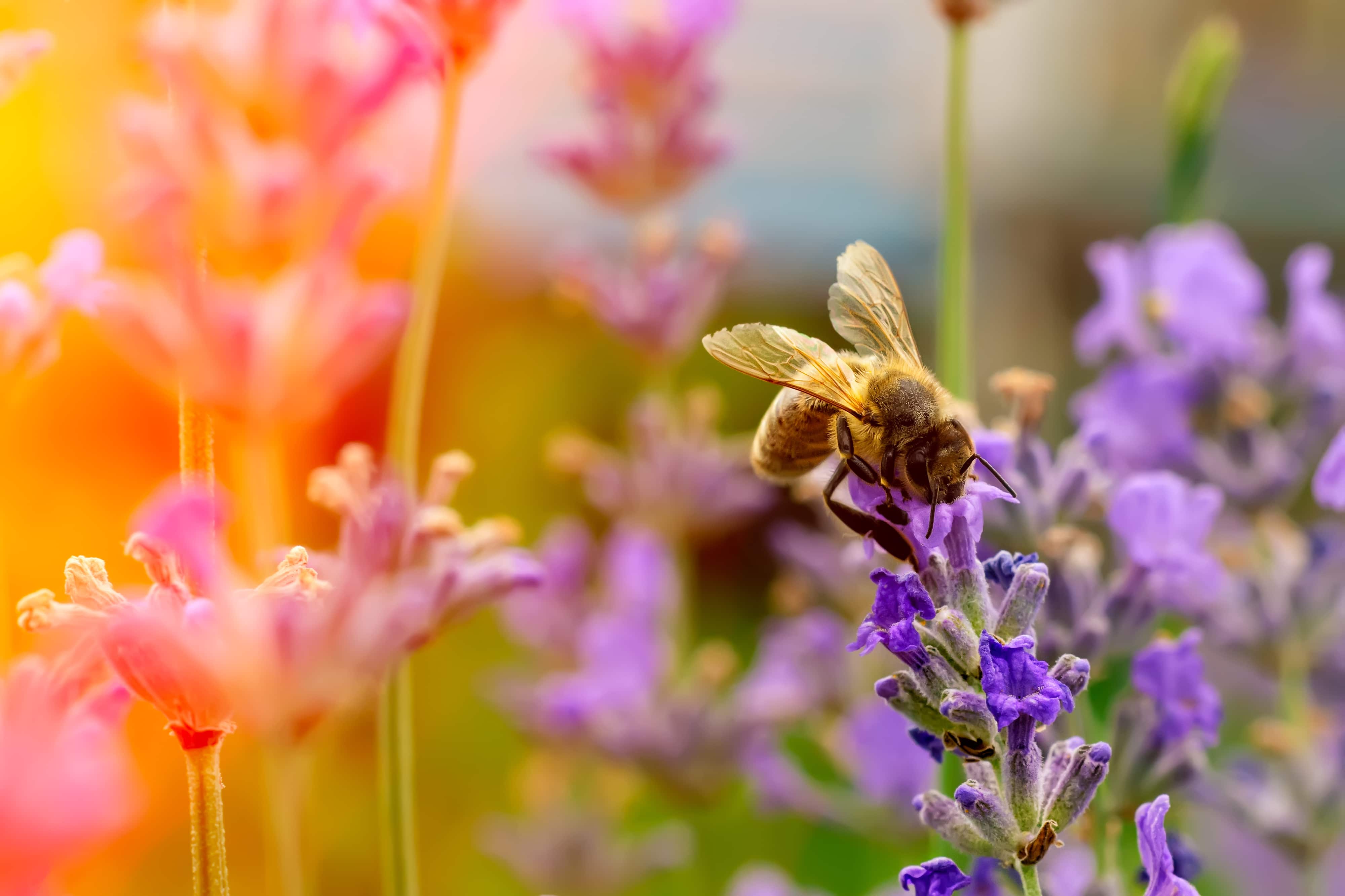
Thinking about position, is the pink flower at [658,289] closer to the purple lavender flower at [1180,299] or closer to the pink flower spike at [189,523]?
the purple lavender flower at [1180,299]

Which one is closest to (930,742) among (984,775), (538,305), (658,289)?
(984,775)

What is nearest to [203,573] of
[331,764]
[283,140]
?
[283,140]

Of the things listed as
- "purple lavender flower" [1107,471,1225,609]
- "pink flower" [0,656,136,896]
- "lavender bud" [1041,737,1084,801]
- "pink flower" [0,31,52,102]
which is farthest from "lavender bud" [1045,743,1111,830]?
"pink flower" [0,31,52,102]

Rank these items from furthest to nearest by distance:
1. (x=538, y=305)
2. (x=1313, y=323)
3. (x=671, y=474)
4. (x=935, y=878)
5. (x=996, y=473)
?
1. (x=538, y=305)
2. (x=671, y=474)
3. (x=1313, y=323)
4. (x=996, y=473)
5. (x=935, y=878)

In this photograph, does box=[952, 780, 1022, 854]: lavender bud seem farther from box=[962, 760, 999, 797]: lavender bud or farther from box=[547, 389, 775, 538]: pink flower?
box=[547, 389, 775, 538]: pink flower

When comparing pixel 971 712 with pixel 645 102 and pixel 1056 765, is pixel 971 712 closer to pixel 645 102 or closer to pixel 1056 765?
pixel 1056 765

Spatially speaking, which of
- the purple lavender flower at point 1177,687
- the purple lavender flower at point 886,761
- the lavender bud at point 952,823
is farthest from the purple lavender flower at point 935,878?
the purple lavender flower at point 886,761
